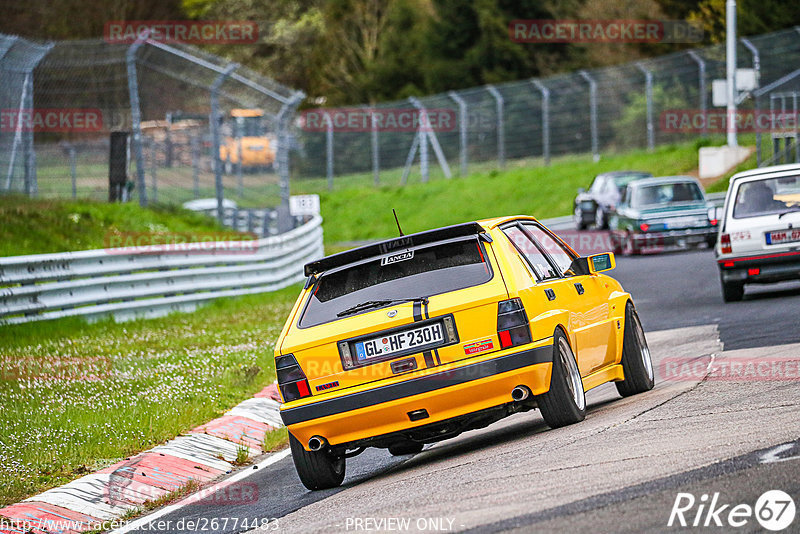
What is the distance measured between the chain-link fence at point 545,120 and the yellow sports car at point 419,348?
99.1ft

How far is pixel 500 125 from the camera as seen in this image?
140 ft

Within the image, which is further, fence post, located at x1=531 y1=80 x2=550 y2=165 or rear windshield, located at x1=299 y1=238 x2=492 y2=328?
fence post, located at x1=531 y1=80 x2=550 y2=165

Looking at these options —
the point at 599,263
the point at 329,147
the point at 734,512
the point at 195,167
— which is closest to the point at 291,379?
the point at 599,263

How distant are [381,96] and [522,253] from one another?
2144 inches

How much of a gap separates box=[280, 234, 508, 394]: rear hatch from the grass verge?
201cm

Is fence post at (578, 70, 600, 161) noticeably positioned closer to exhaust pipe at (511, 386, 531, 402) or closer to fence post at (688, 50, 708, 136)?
fence post at (688, 50, 708, 136)

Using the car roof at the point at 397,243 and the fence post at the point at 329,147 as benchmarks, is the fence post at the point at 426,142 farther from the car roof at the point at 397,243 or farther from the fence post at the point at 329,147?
the car roof at the point at 397,243

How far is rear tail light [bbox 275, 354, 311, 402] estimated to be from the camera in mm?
7723

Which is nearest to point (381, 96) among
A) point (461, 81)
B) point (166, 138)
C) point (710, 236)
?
point (461, 81)

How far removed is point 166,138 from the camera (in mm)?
28062

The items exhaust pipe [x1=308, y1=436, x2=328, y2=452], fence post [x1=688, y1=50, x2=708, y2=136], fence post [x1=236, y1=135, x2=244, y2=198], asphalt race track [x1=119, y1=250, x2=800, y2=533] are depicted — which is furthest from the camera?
fence post [x1=688, y1=50, x2=708, y2=136]

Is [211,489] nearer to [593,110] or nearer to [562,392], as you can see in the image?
[562,392]

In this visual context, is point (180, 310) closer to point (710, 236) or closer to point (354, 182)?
point (710, 236)

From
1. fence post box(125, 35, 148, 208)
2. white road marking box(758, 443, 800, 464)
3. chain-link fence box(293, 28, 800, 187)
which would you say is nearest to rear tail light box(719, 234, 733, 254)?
white road marking box(758, 443, 800, 464)
